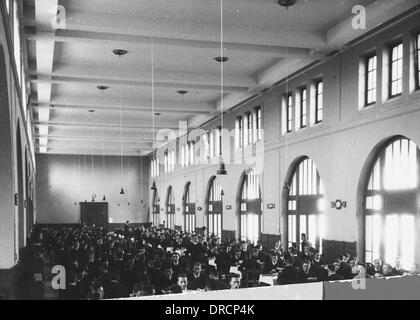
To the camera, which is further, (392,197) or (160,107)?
(160,107)

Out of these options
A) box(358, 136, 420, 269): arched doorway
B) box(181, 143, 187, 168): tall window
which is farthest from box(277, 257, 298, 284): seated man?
box(181, 143, 187, 168): tall window

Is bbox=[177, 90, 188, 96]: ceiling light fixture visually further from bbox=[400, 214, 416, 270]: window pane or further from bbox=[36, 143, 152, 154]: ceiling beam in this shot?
bbox=[36, 143, 152, 154]: ceiling beam

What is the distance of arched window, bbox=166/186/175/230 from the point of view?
36.6 m

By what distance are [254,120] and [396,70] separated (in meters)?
9.29

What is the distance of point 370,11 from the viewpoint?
12.0m

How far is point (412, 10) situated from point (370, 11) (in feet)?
3.09

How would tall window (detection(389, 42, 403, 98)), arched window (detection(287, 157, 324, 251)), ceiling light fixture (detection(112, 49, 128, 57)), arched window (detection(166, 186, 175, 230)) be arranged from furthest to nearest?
arched window (detection(166, 186, 175, 230)), arched window (detection(287, 157, 324, 251)), ceiling light fixture (detection(112, 49, 128, 57)), tall window (detection(389, 42, 403, 98))

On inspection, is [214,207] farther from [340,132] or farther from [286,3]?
[286,3]

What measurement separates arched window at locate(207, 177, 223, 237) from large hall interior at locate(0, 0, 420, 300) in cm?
122

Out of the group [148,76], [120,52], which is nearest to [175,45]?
[120,52]

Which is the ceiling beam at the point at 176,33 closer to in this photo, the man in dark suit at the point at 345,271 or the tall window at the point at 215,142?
the man in dark suit at the point at 345,271

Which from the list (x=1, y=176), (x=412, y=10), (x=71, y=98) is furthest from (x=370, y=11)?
(x=71, y=98)

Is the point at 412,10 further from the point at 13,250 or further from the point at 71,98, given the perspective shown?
the point at 71,98

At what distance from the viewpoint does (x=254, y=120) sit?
21641 mm
